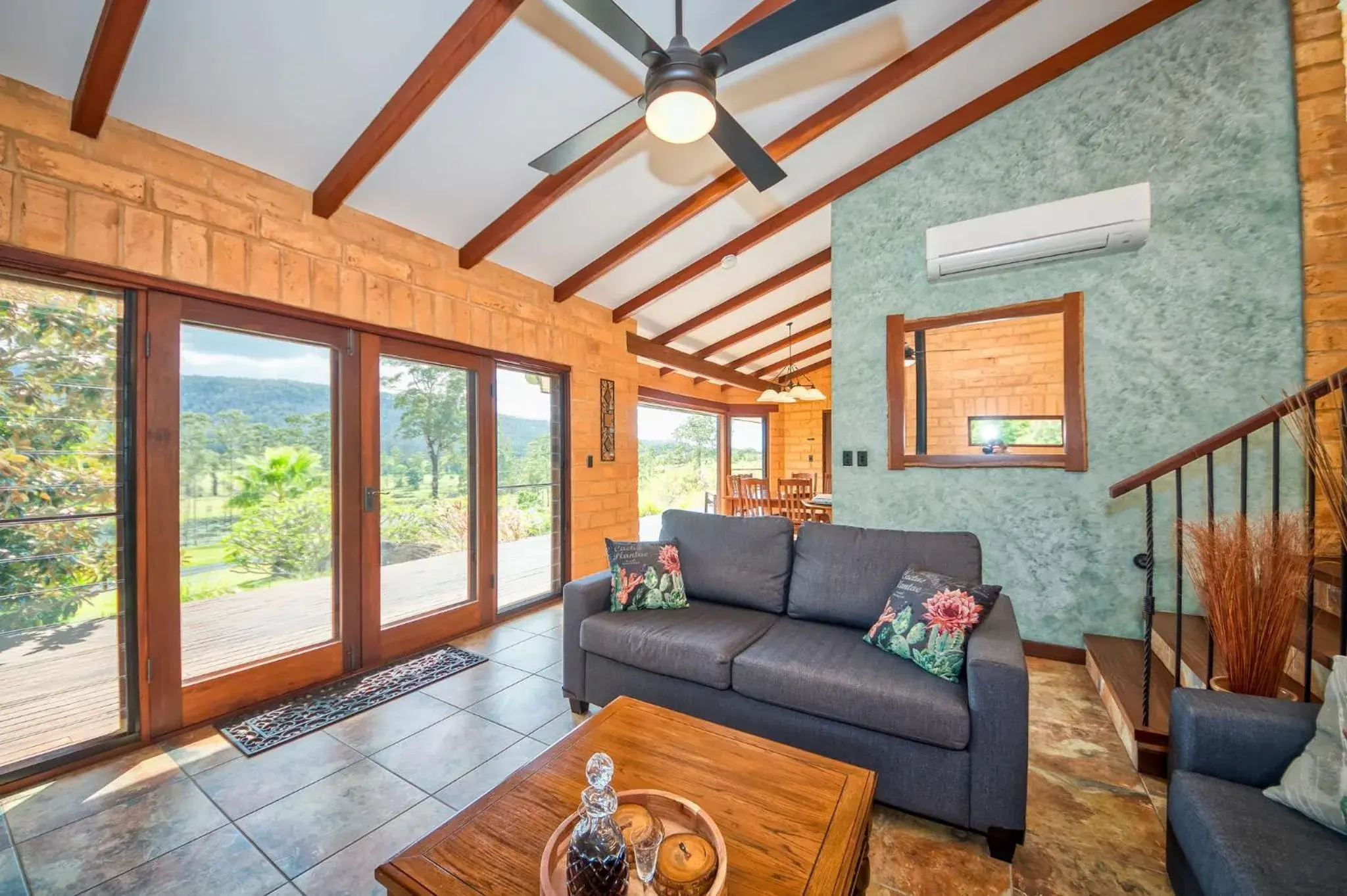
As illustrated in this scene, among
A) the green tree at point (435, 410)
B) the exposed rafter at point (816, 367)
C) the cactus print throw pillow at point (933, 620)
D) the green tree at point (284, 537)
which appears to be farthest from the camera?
the exposed rafter at point (816, 367)

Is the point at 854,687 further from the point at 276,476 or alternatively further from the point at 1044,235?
the point at 276,476

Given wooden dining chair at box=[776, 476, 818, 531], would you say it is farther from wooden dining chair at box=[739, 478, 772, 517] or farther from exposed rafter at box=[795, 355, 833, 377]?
exposed rafter at box=[795, 355, 833, 377]

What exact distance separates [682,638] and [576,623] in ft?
1.96

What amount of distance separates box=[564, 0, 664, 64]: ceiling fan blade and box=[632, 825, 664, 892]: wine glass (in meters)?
2.15

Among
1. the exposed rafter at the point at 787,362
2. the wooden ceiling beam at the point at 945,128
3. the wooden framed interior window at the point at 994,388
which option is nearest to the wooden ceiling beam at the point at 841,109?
the wooden ceiling beam at the point at 945,128

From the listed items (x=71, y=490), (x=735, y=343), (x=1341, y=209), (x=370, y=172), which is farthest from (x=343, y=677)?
(x=1341, y=209)

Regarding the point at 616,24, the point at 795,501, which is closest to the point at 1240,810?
the point at 616,24

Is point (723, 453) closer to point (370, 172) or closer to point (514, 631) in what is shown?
point (514, 631)

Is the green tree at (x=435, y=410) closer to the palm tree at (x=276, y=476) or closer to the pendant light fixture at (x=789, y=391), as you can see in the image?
the palm tree at (x=276, y=476)

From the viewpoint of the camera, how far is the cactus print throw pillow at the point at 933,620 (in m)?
1.82

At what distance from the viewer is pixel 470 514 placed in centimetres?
367

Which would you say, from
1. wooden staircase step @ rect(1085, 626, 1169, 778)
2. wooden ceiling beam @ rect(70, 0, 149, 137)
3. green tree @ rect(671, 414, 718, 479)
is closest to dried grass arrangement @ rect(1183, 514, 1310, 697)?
wooden staircase step @ rect(1085, 626, 1169, 778)

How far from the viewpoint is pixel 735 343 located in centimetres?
642

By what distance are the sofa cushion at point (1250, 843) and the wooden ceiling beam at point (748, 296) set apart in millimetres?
4060
